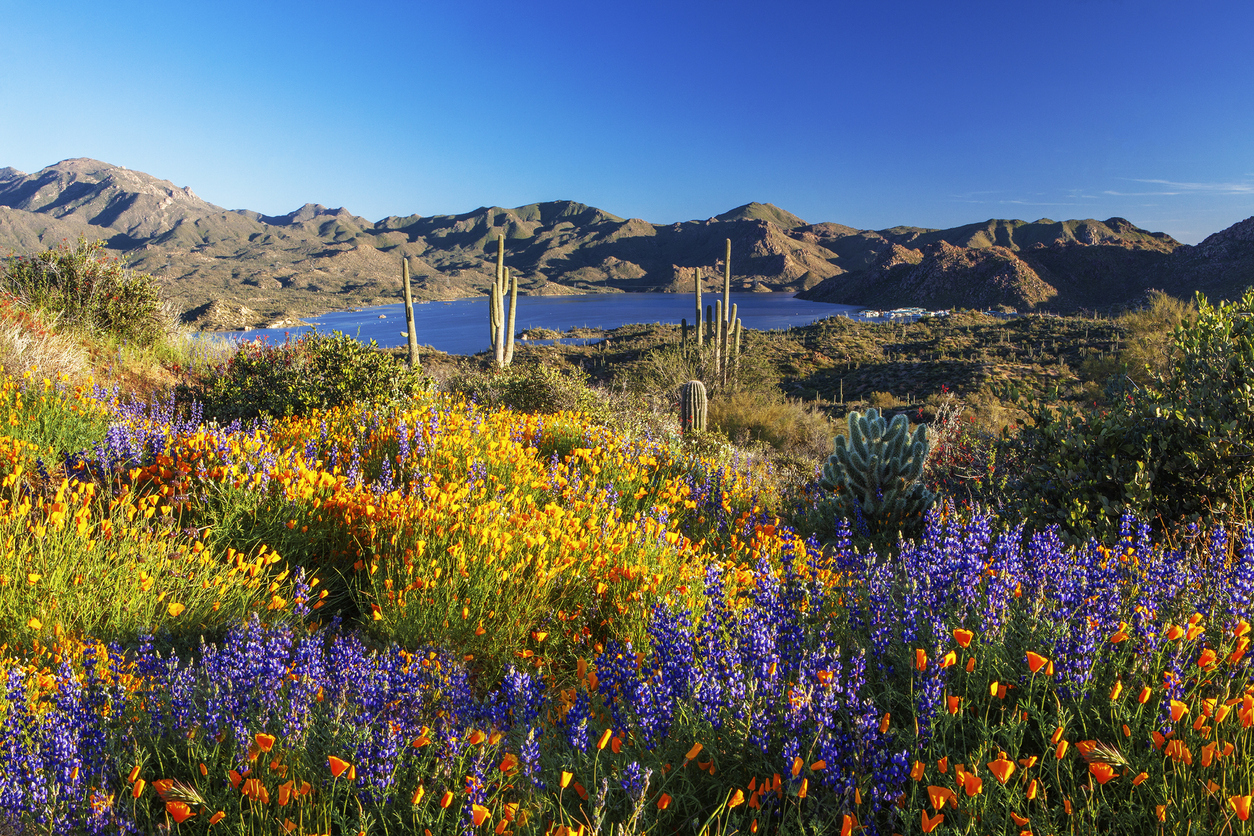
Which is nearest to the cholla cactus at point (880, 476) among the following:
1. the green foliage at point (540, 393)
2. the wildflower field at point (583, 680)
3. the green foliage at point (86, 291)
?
the wildflower field at point (583, 680)

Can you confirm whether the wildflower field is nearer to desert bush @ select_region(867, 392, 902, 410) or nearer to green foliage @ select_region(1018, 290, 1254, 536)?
green foliage @ select_region(1018, 290, 1254, 536)

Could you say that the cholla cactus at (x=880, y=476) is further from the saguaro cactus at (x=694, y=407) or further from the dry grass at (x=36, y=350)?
the dry grass at (x=36, y=350)

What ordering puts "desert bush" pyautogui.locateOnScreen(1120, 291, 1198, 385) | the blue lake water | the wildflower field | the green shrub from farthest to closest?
the blue lake water
"desert bush" pyautogui.locateOnScreen(1120, 291, 1198, 385)
the green shrub
the wildflower field

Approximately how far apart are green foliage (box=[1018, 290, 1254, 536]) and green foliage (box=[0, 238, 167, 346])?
11949mm

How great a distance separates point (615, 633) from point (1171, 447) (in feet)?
12.2

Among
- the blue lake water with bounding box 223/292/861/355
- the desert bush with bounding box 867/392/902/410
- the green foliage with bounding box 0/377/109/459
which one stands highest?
the blue lake water with bounding box 223/292/861/355

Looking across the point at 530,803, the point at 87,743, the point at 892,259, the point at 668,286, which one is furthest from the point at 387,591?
the point at 668,286

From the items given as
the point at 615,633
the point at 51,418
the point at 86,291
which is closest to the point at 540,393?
the point at 51,418

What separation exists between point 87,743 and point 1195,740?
2.83m

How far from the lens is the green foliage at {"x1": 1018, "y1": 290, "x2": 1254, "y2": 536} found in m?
3.81

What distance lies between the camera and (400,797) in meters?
1.63

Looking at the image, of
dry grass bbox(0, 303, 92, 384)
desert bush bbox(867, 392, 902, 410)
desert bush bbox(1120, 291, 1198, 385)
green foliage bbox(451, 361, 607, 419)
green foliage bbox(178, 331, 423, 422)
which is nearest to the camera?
dry grass bbox(0, 303, 92, 384)

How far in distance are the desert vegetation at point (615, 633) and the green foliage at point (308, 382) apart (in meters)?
1.62

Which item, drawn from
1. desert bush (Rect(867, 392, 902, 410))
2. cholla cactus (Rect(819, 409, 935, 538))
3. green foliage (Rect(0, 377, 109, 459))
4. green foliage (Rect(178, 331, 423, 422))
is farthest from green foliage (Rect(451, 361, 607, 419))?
desert bush (Rect(867, 392, 902, 410))
